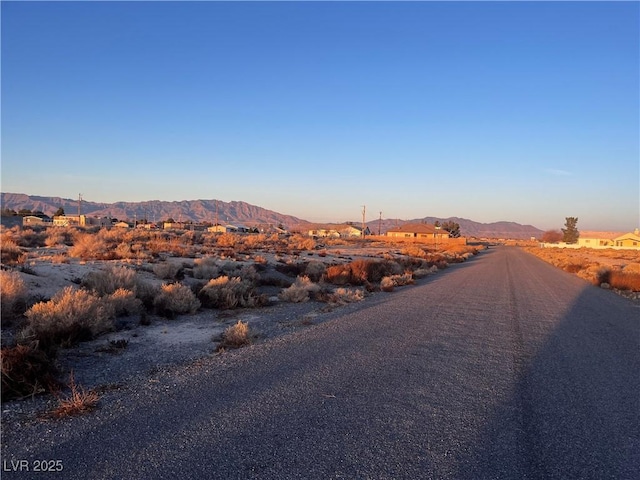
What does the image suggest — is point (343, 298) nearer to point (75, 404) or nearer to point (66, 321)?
point (66, 321)

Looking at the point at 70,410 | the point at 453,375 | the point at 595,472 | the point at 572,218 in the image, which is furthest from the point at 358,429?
the point at 572,218

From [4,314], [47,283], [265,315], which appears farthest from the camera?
[47,283]

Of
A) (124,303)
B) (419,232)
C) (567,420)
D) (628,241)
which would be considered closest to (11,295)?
(124,303)

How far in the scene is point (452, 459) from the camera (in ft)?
14.4

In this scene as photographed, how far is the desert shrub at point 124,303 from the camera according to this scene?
11.6m

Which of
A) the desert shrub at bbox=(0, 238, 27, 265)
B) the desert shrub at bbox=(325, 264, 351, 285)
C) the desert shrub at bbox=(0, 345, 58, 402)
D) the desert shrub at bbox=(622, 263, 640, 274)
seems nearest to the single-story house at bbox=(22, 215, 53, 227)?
the desert shrub at bbox=(0, 238, 27, 265)

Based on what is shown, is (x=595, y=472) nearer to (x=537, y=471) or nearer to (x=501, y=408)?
(x=537, y=471)

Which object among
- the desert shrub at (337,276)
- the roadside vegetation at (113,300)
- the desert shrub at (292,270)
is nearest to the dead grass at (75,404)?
the roadside vegetation at (113,300)

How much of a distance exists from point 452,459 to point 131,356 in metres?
5.96

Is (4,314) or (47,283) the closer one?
(4,314)

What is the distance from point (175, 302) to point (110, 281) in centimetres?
266

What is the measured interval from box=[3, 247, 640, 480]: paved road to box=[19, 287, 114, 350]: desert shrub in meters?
3.03

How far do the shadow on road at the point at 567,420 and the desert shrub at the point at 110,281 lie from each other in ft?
36.2

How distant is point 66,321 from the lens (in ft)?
29.0
